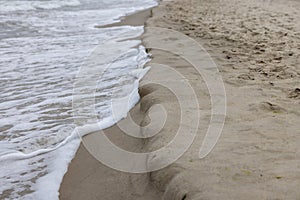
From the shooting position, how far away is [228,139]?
7.43 feet

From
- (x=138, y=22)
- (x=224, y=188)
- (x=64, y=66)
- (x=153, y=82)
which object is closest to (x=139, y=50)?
(x=64, y=66)

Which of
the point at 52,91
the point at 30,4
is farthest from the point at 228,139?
the point at 30,4

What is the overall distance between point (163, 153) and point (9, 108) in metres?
1.90

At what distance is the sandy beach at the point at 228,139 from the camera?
1.82m

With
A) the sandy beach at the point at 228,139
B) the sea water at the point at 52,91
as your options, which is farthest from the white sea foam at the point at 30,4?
the sandy beach at the point at 228,139

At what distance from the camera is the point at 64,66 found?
468 cm

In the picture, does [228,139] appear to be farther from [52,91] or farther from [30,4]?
[30,4]

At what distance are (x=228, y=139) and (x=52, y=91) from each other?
87.8 inches

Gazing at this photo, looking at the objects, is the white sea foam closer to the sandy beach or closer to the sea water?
the sea water

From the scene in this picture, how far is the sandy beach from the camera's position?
1.82 m

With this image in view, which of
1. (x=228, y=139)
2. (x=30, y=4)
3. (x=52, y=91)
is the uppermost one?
(x=228, y=139)

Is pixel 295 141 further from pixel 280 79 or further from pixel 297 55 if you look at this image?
pixel 297 55

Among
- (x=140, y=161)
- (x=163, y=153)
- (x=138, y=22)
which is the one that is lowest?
(x=138, y=22)

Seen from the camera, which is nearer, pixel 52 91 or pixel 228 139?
pixel 228 139
